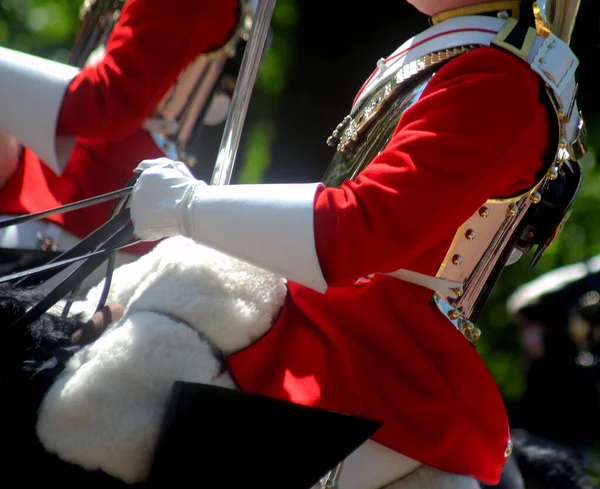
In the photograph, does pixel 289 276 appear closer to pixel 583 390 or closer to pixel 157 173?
pixel 157 173

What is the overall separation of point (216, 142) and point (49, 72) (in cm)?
119

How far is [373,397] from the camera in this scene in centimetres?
164

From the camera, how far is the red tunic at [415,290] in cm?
155

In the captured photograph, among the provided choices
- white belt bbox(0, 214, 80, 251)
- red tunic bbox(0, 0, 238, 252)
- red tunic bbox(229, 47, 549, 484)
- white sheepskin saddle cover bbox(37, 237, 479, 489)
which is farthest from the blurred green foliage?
white sheepskin saddle cover bbox(37, 237, 479, 489)

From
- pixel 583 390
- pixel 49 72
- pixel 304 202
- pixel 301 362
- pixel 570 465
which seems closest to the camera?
pixel 304 202

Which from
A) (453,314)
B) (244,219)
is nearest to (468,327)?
(453,314)

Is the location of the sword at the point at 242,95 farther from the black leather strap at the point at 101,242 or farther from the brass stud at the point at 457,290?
the brass stud at the point at 457,290

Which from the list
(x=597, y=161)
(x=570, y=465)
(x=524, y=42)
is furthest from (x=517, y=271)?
(x=524, y=42)

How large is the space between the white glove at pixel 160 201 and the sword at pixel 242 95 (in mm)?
→ 267

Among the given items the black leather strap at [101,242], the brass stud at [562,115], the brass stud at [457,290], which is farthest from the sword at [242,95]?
the brass stud at [562,115]

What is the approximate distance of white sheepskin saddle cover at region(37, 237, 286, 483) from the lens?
1534 mm

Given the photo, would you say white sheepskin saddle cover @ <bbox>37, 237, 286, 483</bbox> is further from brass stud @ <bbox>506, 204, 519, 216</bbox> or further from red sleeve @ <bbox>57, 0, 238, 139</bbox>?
red sleeve @ <bbox>57, 0, 238, 139</bbox>

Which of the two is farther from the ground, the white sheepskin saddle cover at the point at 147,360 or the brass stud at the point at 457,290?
the brass stud at the point at 457,290

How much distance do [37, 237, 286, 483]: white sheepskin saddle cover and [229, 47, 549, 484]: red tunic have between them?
0.06 meters
